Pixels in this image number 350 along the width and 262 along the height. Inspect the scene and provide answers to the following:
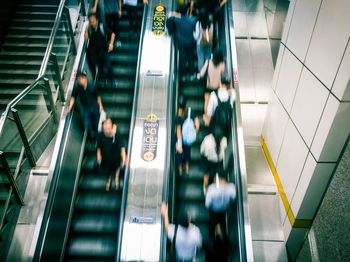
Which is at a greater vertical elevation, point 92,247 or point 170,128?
point 170,128

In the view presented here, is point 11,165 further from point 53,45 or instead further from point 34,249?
point 53,45

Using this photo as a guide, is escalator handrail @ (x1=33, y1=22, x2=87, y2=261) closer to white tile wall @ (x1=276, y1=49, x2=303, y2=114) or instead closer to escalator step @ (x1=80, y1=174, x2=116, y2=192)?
escalator step @ (x1=80, y1=174, x2=116, y2=192)

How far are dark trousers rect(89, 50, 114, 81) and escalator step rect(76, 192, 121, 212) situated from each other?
2.54 m

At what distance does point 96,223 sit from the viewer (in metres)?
5.17

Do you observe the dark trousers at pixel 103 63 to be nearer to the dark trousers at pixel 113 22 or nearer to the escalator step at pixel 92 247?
the dark trousers at pixel 113 22

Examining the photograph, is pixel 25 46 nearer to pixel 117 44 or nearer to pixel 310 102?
pixel 117 44

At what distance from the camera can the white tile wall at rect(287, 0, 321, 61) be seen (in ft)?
14.3

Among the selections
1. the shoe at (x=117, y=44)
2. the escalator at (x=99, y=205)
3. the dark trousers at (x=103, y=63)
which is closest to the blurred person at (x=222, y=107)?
the escalator at (x=99, y=205)

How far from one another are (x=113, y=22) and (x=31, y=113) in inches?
124

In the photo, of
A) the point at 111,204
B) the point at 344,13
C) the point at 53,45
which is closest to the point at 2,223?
the point at 111,204

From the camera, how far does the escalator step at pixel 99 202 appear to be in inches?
208

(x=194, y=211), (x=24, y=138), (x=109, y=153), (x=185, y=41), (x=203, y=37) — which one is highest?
(x=203, y=37)

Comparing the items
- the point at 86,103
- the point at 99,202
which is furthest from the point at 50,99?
the point at 99,202

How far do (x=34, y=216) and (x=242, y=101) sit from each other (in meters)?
5.36
